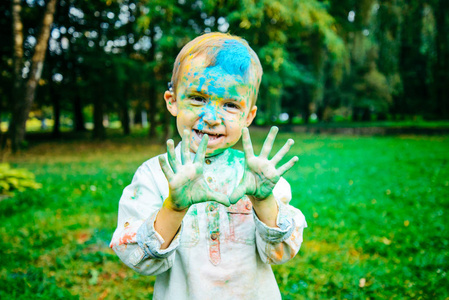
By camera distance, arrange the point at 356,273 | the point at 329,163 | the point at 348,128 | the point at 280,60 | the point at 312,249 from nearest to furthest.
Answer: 1. the point at 356,273
2. the point at 312,249
3. the point at 329,163
4. the point at 280,60
5. the point at 348,128

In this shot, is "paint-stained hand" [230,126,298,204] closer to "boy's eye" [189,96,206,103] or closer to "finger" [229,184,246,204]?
"finger" [229,184,246,204]

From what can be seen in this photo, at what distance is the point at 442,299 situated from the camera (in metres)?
2.64

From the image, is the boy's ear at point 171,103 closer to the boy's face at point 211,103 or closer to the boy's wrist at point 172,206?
the boy's face at point 211,103

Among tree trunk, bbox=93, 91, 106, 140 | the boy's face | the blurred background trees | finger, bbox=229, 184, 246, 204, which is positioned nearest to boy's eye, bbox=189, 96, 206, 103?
the boy's face

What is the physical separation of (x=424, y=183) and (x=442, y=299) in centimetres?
400

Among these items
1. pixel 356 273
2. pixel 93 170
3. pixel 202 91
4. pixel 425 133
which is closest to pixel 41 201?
pixel 93 170

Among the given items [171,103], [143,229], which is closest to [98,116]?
[171,103]

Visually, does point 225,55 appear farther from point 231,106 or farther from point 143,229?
point 143,229

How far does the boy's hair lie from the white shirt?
35cm

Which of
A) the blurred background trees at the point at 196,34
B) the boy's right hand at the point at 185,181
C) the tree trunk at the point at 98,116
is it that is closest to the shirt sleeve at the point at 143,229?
the boy's right hand at the point at 185,181

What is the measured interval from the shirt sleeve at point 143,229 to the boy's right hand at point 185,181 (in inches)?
4.8

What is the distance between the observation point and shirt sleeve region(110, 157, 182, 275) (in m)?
1.07

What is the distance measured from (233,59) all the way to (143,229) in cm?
66

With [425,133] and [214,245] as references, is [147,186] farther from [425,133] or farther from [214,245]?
[425,133]
